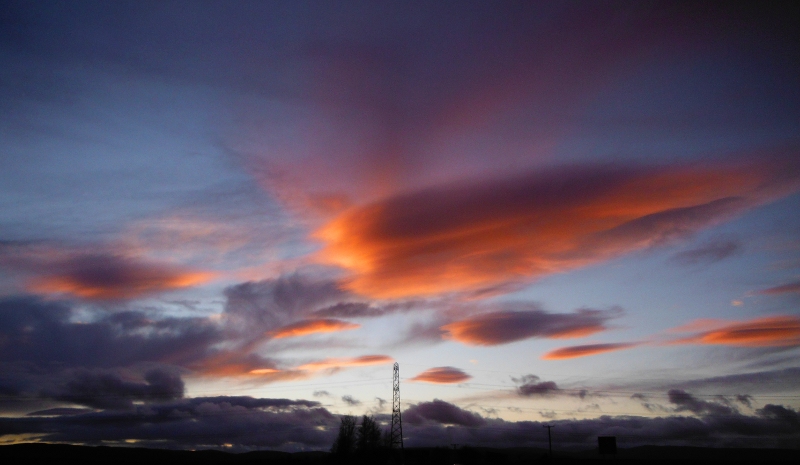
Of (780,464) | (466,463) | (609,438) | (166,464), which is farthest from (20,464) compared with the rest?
(780,464)

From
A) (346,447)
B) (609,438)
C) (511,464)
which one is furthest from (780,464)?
(346,447)

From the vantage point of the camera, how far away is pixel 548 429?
162 m

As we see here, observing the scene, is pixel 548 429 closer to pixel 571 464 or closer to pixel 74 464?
pixel 571 464

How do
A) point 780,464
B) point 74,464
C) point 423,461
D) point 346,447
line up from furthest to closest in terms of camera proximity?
point 346,447
point 423,461
point 74,464
point 780,464

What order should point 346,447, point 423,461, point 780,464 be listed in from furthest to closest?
1. point 346,447
2. point 423,461
3. point 780,464

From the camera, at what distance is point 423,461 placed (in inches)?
6762

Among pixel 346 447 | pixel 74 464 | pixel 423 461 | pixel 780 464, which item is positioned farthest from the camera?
pixel 346 447

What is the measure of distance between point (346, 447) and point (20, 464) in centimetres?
8969

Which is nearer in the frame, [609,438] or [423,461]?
[609,438]

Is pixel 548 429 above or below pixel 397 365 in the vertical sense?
below

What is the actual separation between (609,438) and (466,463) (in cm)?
6954

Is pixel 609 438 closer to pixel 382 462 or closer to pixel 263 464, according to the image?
pixel 382 462

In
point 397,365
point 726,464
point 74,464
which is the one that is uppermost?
point 397,365

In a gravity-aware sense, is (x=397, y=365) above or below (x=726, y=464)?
above
